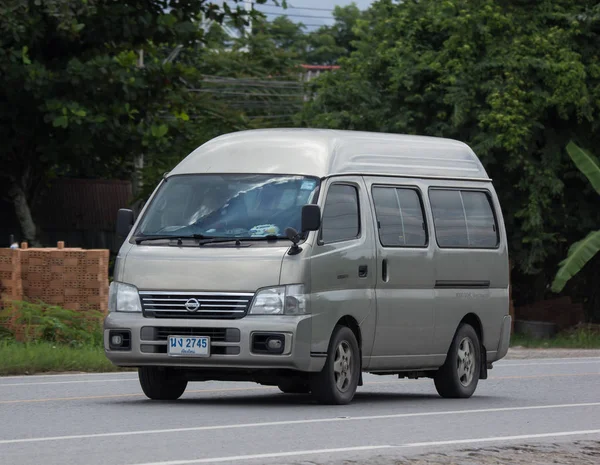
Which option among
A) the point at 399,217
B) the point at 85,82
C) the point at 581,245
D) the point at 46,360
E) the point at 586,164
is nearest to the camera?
the point at 399,217

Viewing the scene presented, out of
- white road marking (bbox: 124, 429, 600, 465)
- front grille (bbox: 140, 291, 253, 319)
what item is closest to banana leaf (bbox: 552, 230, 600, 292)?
front grille (bbox: 140, 291, 253, 319)

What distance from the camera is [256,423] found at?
11.5m

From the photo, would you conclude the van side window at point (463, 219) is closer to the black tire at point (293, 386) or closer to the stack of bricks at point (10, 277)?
the black tire at point (293, 386)

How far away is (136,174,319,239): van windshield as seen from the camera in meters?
13.4

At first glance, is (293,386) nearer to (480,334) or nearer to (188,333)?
(188,333)

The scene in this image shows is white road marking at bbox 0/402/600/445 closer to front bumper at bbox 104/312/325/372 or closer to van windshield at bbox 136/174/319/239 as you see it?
front bumper at bbox 104/312/325/372

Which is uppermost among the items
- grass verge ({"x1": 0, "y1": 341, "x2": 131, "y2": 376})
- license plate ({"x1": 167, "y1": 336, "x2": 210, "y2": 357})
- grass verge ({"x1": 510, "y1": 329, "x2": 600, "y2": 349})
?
license plate ({"x1": 167, "y1": 336, "x2": 210, "y2": 357})

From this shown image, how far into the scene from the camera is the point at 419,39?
34.6m

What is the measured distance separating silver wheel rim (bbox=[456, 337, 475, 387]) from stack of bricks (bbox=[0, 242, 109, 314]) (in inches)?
288

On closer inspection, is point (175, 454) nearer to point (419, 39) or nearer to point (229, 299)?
point (229, 299)

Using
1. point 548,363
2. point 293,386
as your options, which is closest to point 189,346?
point 293,386

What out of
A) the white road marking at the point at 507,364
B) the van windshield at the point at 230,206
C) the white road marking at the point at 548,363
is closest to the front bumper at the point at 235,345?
the van windshield at the point at 230,206

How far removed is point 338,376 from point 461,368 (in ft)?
8.50

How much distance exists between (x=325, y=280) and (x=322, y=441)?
3.08 metres
